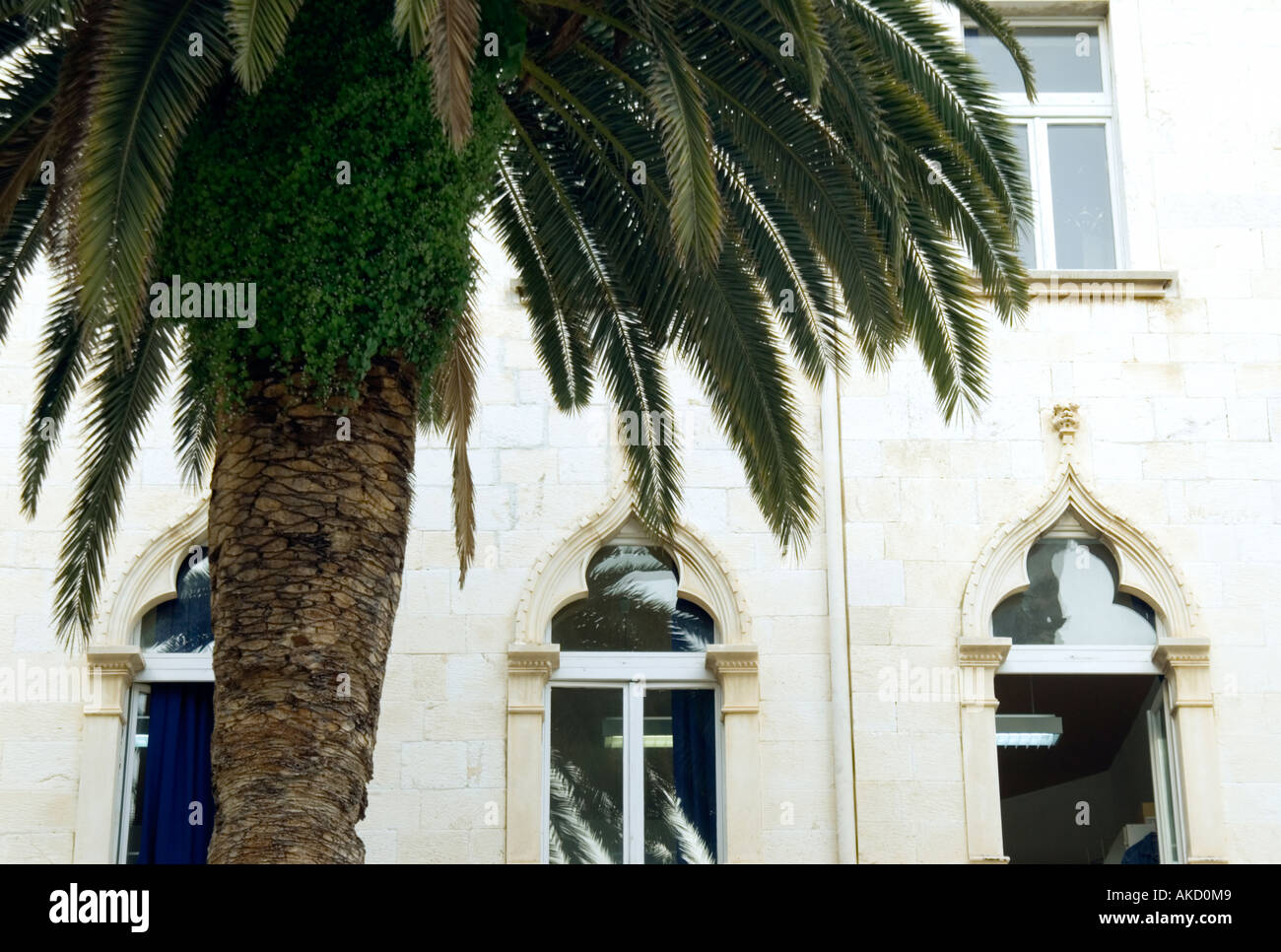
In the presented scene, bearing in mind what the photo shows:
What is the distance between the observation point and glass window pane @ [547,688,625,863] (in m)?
12.6

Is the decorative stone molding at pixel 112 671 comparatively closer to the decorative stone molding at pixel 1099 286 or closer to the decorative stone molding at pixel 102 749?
the decorative stone molding at pixel 102 749

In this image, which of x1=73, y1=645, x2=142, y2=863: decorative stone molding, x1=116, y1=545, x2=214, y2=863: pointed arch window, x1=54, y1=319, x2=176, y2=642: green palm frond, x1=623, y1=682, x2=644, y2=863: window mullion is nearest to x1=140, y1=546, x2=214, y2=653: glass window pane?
x1=116, y1=545, x2=214, y2=863: pointed arch window

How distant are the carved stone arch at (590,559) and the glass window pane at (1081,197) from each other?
3825 millimetres

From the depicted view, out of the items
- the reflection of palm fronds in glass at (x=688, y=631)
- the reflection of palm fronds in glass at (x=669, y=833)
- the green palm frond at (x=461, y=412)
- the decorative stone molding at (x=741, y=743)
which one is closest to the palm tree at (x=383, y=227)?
the green palm frond at (x=461, y=412)

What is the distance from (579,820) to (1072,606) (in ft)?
12.7

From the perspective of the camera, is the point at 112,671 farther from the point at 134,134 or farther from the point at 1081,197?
the point at 1081,197

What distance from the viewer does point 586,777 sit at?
42.0 ft

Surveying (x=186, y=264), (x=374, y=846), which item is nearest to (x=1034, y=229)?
(x=374, y=846)

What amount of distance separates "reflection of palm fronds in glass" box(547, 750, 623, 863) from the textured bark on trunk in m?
4.35

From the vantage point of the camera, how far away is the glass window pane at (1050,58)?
1498cm

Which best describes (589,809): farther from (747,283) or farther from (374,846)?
(747,283)

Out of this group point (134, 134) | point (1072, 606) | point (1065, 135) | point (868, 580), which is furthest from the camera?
point (1065, 135)

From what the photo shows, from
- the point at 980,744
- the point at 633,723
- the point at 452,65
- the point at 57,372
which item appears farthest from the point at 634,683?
A: the point at 452,65

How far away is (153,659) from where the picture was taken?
1291 centimetres
